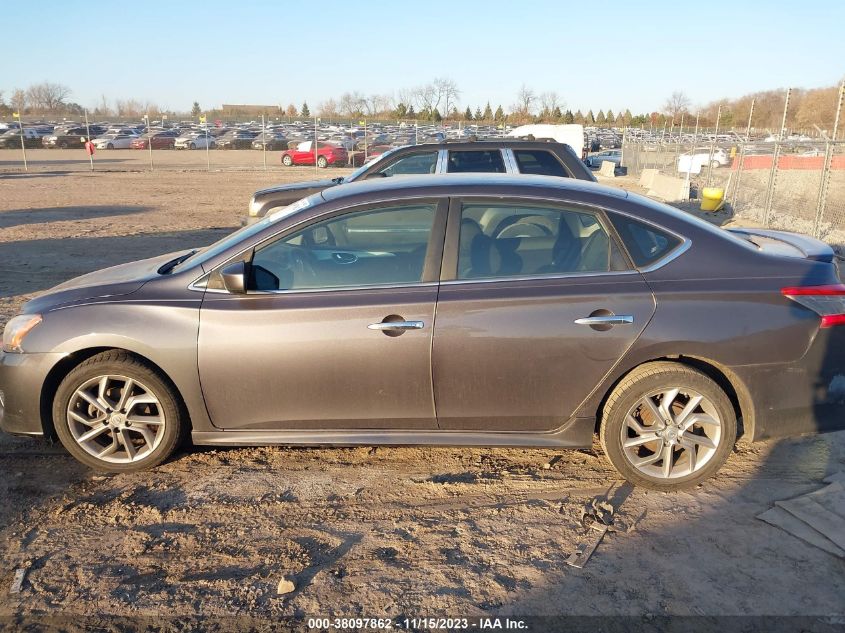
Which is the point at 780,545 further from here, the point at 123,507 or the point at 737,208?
the point at 737,208

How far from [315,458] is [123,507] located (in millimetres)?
1145

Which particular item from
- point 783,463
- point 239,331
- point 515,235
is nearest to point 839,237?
point 783,463

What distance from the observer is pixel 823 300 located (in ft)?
12.6

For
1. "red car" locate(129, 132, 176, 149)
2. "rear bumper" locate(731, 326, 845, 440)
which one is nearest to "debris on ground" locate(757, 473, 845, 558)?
"rear bumper" locate(731, 326, 845, 440)

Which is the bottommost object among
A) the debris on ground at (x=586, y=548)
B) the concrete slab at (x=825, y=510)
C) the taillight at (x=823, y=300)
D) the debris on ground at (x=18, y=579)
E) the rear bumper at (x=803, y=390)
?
the debris on ground at (x=18, y=579)

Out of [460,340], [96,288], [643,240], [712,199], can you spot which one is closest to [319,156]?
[712,199]

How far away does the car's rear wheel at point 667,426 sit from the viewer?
381cm

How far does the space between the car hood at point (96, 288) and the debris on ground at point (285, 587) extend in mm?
1967

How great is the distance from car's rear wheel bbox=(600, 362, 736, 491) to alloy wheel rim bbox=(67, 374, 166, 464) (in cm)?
260

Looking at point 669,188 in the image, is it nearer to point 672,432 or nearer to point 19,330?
point 672,432

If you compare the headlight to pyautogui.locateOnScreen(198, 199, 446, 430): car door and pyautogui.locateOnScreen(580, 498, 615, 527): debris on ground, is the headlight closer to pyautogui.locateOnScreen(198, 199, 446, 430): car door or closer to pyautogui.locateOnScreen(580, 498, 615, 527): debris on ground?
pyautogui.locateOnScreen(198, 199, 446, 430): car door

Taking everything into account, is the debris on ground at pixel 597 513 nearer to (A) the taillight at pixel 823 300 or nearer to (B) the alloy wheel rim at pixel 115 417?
(A) the taillight at pixel 823 300

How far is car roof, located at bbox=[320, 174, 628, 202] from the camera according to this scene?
4.07m

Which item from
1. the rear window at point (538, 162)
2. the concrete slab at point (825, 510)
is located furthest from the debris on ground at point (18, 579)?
the rear window at point (538, 162)
